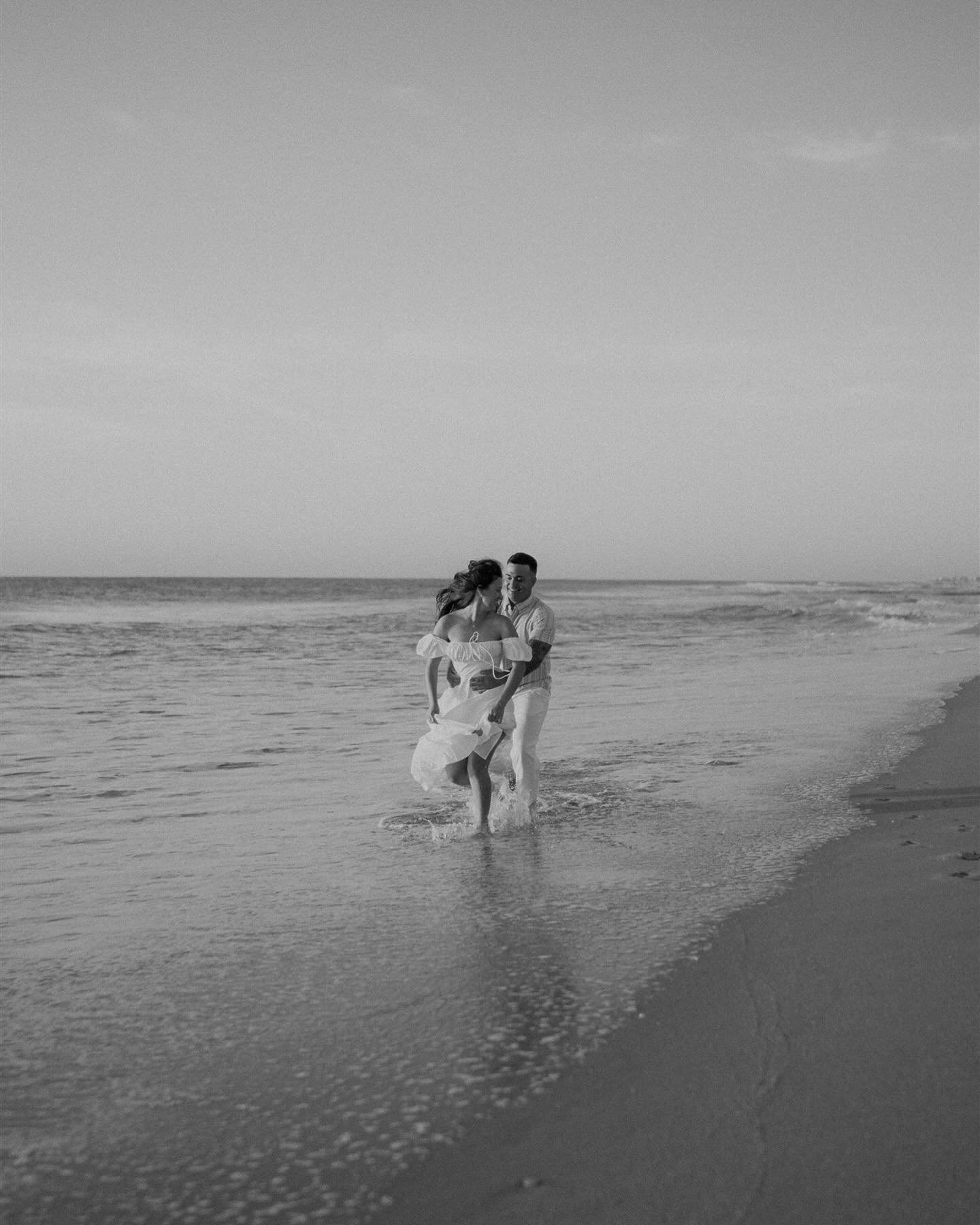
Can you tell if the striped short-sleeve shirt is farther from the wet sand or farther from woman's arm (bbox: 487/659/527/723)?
the wet sand

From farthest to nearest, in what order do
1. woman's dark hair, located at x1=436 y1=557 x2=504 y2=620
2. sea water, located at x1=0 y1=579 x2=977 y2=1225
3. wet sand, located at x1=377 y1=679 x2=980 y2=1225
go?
woman's dark hair, located at x1=436 y1=557 x2=504 y2=620 → sea water, located at x1=0 y1=579 x2=977 y2=1225 → wet sand, located at x1=377 y1=679 x2=980 y2=1225

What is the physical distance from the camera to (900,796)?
707cm

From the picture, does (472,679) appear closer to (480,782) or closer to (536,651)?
(536,651)

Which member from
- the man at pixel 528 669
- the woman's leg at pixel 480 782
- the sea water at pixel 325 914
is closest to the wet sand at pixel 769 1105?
the sea water at pixel 325 914

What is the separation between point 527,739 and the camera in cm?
701

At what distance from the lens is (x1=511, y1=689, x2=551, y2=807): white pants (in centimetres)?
690

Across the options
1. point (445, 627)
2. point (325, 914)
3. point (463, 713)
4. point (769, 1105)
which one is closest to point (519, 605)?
point (445, 627)

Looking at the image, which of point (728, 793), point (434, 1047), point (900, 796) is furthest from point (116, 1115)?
point (900, 796)

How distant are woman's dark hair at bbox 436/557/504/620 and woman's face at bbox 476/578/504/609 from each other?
2 cm

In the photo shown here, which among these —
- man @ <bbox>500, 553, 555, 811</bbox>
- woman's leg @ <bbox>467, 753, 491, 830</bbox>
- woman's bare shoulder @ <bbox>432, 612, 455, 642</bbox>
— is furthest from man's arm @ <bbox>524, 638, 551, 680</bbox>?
woman's leg @ <bbox>467, 753, 491, 830</bbox>

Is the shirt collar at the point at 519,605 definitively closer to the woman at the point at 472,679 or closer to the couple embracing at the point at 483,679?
the couple embracing at the point at 483,679

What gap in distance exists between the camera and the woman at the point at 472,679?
6.59 meters

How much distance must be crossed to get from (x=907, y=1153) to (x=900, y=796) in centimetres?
480

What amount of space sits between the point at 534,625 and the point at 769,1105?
4.34m
